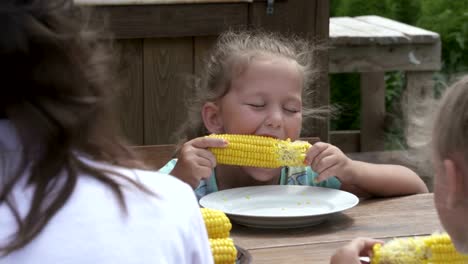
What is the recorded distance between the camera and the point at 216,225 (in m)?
2.11

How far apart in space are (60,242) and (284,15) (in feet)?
11.1

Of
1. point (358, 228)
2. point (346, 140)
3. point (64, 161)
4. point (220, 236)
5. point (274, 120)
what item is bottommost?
point (346, 140)

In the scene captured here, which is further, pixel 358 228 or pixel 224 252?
pixel 358 228

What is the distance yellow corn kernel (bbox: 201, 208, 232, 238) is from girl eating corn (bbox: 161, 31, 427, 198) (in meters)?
0.68

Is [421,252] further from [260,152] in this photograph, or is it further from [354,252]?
[260,152]

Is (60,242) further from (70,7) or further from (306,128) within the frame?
(306,128)

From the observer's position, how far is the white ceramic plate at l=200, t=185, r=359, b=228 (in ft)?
8.24

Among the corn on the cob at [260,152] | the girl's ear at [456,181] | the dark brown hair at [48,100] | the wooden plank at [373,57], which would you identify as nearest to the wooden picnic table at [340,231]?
the corn on the cob at [260,152]

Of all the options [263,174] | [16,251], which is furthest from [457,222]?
[263,174]

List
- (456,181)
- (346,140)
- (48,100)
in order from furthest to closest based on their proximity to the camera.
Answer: (346,140), (456,181), (48,100)

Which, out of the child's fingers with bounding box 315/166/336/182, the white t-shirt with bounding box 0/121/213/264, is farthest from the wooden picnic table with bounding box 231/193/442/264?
the white t-shirt with bounding box 0/121/213/264

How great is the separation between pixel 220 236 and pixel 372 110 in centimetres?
454

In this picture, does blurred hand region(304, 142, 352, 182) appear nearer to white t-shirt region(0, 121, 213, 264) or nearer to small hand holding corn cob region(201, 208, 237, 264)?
small hand holding corn cob region(201, 208, 237, 264)

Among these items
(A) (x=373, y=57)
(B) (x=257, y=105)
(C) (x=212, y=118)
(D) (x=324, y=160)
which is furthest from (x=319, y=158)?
(A) (x=373, y=57)
